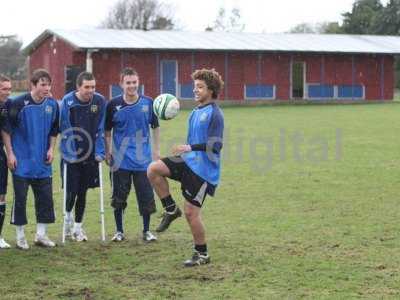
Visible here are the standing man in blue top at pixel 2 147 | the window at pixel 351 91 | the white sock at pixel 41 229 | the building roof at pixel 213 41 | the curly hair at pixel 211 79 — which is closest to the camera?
the curly hair at pixel 211 79

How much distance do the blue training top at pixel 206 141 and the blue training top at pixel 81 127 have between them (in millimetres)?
1404

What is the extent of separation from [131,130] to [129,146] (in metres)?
0.18

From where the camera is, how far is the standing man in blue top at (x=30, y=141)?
25.1 feet

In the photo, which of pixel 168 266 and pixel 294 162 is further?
pixel 294 162

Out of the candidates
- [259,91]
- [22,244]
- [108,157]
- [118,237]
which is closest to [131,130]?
[108,157]

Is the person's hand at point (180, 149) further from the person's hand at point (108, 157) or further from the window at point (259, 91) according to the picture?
the window at point (259, 91)

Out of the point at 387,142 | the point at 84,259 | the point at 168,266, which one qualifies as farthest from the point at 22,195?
the point at 387,142

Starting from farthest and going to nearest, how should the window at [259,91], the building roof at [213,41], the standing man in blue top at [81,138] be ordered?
Answer: 1. the window at [259,91]
2. the building roof at [213,41]
3. the standing man in blue top at [81,138]

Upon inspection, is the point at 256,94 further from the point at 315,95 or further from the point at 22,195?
the point at 22,195

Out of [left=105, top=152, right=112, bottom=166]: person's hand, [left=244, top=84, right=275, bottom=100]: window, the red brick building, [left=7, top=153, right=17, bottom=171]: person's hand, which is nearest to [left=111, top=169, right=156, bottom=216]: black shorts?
[left=105, top=152, right=112, bottom=166]: person's hand

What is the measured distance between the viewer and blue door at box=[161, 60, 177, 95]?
143 ft

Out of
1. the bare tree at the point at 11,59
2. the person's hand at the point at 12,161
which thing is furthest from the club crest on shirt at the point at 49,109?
the bare tree at the point at 11,59

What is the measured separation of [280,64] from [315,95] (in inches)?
125

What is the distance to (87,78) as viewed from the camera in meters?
7.95
